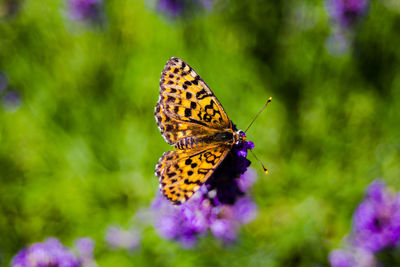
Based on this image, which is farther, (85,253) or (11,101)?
(11,101)

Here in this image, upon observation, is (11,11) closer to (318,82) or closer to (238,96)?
(238,96)

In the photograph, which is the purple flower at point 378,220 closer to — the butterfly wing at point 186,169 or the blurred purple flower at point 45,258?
the butterfly wing at point 186,169

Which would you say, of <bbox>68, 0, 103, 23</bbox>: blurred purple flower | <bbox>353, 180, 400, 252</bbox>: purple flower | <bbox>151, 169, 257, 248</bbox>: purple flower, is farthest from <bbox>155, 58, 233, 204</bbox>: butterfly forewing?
<bbox>68, 0, 103, 23</bbox>: blurred purple flower

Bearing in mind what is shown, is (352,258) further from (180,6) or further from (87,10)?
(87,10)

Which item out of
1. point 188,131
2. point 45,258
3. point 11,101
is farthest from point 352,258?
point 11,101

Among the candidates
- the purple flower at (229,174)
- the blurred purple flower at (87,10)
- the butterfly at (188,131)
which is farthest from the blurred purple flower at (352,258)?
the blurred purple flower at (87,10)
